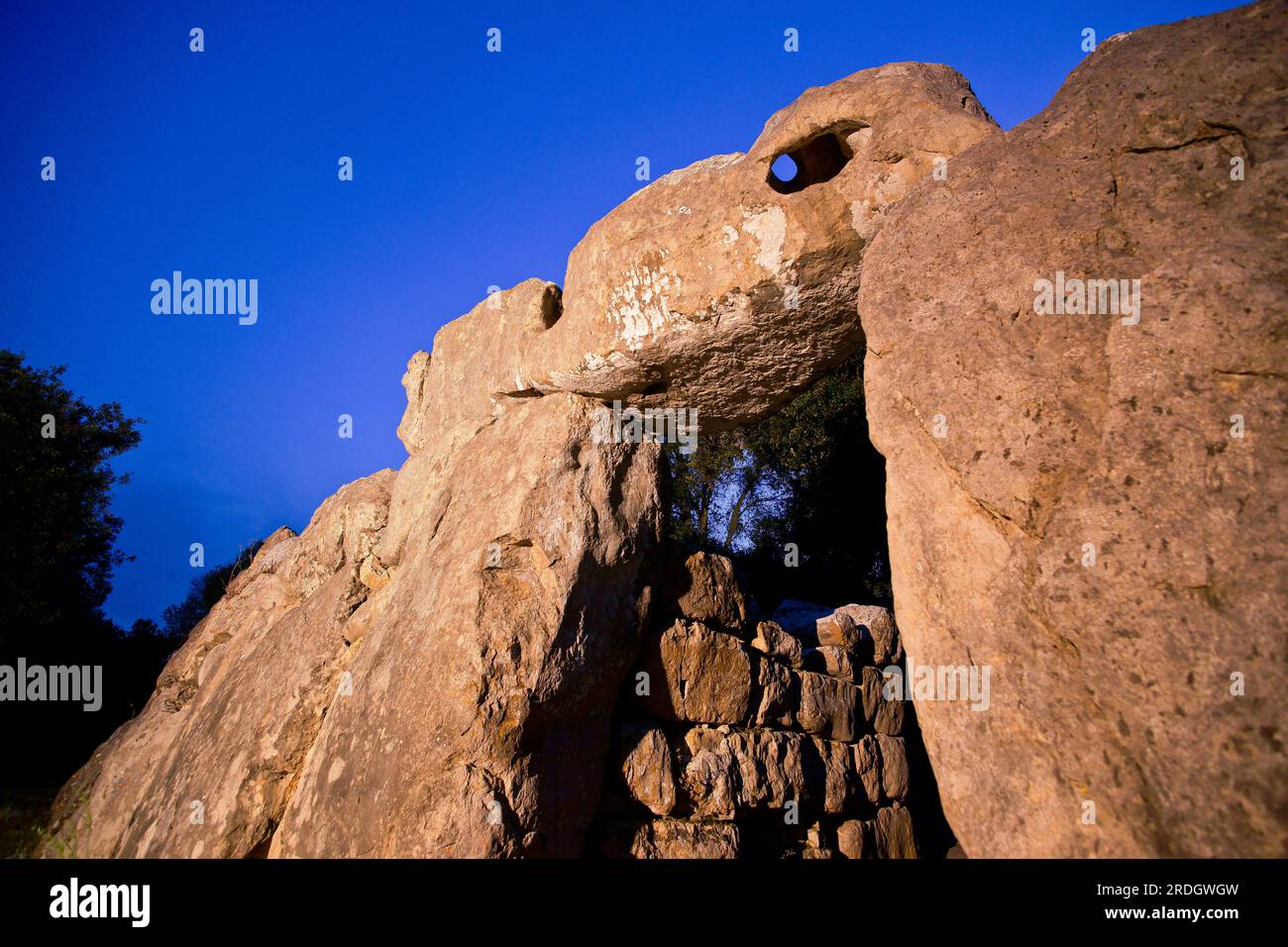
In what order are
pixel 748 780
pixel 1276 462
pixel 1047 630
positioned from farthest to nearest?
pixel 748 780 → pixel 1047 630 → pixel 1276 462

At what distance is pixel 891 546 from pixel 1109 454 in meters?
1.14

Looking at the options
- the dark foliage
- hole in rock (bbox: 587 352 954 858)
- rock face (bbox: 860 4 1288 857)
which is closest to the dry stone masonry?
hole in rock (bbox: 587 352 954 858)

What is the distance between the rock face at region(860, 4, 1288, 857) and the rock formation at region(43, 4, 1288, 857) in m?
0.01

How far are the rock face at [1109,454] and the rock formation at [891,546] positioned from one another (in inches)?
0.5

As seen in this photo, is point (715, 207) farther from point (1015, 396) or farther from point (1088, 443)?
point (1088, 443)

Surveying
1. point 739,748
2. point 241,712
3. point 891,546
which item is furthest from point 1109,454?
point 241,712

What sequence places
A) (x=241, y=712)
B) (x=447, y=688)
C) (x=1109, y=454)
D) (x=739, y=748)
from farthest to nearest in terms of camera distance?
(x=241, y=712), (x=739, y=748), (x=447, y=688), (x=1109, y=454)

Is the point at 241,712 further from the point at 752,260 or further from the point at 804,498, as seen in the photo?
the point at 804,498

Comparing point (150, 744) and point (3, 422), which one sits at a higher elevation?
point (3, 422)

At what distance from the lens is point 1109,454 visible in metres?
3.02

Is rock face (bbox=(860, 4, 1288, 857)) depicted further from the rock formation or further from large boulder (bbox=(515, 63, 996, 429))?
large boulder (bbox=(515, 63, 996, 429))

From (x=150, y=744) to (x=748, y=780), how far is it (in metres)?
6.23
